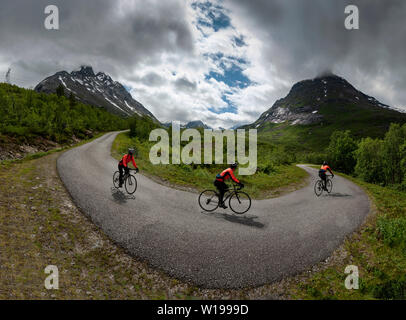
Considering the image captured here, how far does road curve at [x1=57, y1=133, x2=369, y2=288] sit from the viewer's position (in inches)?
210

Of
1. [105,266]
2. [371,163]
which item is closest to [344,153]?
[371,163]

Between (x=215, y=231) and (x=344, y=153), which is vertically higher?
(x=344, y=153)

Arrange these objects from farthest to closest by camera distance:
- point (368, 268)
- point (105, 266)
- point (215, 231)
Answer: point (215, 231) < point (368, 268) < point (105, 266)

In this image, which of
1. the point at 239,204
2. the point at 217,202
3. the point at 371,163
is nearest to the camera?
the point at 217,202

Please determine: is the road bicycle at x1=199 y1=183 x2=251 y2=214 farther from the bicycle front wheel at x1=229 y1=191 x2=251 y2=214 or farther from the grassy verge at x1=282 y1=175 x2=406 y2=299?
the grassy verge at x1=282 y1=175 x2=406 y2=299

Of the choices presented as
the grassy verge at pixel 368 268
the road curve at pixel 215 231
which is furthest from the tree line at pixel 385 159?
the road curve at pixel 215 231

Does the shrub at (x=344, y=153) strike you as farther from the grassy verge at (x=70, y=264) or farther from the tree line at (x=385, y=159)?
the grassy verge at (x=70, y=264)

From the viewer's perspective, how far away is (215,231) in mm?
7328

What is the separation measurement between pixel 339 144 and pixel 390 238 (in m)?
63.9

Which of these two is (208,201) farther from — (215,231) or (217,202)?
(215,231)

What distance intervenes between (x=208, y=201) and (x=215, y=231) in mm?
2418

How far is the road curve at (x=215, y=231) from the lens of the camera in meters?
5.33

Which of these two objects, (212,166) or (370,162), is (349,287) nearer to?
(212,166)

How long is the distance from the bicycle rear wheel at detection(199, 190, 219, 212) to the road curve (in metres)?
0.36
